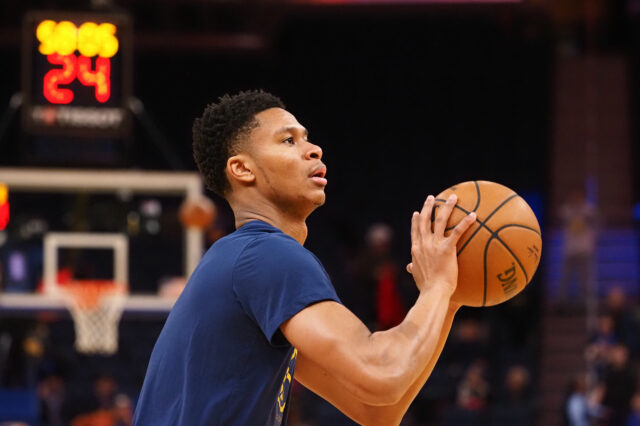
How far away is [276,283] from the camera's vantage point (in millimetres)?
2287

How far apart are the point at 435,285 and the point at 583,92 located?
52.8 feet

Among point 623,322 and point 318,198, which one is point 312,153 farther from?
point 623,322

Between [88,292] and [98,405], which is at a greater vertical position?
[88,292]

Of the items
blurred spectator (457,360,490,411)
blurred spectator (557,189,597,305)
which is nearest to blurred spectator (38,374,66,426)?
blurred spectator (457,360,490,411)

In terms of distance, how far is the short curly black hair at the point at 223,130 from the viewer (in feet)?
8.73

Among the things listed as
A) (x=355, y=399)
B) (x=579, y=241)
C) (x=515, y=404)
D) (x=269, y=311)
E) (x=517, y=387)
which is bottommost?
(x=515, y=404)

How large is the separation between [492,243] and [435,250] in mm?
299

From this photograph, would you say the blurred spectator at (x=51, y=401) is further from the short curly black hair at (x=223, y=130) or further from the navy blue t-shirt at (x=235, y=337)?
the navy blue t-shirt at (x=235, y=337)

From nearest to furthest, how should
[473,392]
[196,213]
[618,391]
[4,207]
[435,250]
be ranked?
1. [435,250]
2. [196,213]
3. [4,207]
4. [618,391]
5. [473,392]

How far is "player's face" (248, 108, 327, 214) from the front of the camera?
262cm

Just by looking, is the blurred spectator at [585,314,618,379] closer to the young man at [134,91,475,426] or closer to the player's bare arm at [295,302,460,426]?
the player's bare arm at [295,302,460,426]

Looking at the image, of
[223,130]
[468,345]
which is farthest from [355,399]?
[468,345]

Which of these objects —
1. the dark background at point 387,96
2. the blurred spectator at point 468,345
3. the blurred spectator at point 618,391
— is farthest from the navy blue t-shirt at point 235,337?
the dark background at point 387,96

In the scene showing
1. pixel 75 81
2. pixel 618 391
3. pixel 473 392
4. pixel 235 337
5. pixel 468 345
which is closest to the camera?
pixel 235 337
